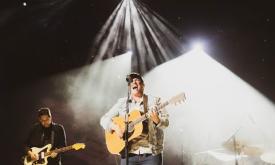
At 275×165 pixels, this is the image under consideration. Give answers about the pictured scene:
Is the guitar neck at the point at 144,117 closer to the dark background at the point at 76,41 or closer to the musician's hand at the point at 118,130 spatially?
the musician's hand at the point at 118,130

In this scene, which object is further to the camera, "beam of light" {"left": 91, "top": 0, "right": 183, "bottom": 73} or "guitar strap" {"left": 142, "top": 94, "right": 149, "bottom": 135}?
"beam of light" {"left": 91, "top": 0, "right": 183, "bottom": 73}

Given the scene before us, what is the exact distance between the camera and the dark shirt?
270 inches

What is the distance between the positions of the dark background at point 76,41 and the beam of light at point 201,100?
66cm

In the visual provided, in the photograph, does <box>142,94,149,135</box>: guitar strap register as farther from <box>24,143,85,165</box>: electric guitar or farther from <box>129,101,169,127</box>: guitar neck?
<box>24,143,85,165</box>: electric guitar

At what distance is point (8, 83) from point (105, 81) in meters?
2.50

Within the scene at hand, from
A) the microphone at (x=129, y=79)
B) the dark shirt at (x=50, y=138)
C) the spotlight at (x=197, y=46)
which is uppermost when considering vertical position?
the spotlight at (x=197, y=46)

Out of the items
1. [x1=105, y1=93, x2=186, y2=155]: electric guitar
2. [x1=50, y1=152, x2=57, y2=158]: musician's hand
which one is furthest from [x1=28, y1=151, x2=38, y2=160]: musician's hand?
[x1=105, y1=93, x2=186, y2=155]: electric guitar

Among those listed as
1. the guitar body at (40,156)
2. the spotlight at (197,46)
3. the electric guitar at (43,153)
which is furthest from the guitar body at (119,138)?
the spotlight at (197,46)

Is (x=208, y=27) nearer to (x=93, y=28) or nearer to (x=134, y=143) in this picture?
(x=93, y=28)

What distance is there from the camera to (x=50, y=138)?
696 centimetres

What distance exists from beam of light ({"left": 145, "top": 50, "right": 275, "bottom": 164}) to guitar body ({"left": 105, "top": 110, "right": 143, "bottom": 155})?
14.5 feet

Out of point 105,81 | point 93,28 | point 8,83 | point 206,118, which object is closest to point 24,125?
point 8,83

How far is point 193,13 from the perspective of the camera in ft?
30.6

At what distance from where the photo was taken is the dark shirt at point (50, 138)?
6859 millimetres
